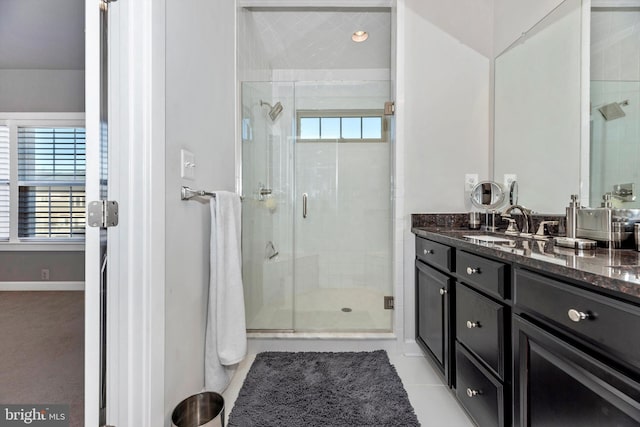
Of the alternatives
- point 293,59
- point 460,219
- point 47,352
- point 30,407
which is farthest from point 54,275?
point 460,219

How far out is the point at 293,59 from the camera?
2648mm

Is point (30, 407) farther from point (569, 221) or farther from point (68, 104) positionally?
point (68, 104)

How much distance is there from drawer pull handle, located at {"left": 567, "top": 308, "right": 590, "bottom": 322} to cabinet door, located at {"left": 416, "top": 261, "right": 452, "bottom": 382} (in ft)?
2.38

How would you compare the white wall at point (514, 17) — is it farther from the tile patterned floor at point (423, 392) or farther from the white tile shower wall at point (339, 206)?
the tile patterned floor at point (423, 392)

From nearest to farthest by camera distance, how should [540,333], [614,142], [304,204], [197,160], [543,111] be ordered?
[540,333] < [614,142] < [197,160] < [543,111] < [304,204]

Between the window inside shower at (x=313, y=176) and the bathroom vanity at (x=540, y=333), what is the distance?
0.79 metres

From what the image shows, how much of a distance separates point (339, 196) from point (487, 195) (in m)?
1.12

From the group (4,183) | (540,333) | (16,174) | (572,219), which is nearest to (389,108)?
(572,219)

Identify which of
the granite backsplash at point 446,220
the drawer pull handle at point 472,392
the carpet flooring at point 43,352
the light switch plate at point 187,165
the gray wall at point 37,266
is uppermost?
the light switch plate at point 187,165

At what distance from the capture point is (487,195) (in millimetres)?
1946

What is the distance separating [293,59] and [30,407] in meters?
2.87

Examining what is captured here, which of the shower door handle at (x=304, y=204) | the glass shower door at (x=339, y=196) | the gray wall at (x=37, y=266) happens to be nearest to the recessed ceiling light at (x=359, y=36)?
the glass shower door at (x=339, y=196)

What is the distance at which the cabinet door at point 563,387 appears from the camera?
64 cm

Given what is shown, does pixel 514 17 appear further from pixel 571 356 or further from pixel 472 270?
pixel 571 356
